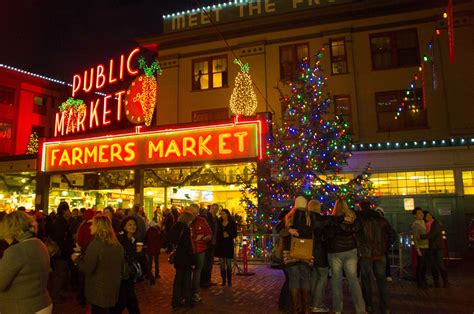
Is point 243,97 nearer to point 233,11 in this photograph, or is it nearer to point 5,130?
point 233,11

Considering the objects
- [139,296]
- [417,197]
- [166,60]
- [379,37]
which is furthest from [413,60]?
[139,296]

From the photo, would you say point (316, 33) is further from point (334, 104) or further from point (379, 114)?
point (379, 114)

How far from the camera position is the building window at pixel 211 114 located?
22422 mm

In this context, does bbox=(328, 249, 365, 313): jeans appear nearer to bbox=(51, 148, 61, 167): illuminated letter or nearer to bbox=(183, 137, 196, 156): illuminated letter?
bbox=(183, 137, 196, 156): illuminated letter

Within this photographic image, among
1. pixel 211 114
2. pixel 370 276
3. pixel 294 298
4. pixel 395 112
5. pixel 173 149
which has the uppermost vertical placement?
pixel 211 114

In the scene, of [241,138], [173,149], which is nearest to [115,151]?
[173,149]

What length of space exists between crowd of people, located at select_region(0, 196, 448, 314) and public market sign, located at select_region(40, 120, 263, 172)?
18.1ft

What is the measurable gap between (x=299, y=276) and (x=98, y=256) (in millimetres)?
3896

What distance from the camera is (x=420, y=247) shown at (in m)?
11.5

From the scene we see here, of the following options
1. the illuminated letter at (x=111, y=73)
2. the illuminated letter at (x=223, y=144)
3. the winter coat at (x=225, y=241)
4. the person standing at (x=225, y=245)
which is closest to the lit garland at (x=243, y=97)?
the illuminated letter at (x=223, y=144)

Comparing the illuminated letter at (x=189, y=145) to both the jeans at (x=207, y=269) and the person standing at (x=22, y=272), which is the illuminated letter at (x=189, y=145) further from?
the person standing at (x=22, y=272)

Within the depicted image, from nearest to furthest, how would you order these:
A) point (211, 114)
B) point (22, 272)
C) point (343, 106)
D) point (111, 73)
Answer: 1. point (22, 272)
2. point (343, 106)
3. point (211, 114)
4. point (111, 73)

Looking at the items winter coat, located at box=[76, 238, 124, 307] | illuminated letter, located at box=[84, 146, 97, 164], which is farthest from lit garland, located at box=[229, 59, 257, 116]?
winter coat, located at box=[76, 238, 124, 307]

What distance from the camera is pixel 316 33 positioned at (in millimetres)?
21281
